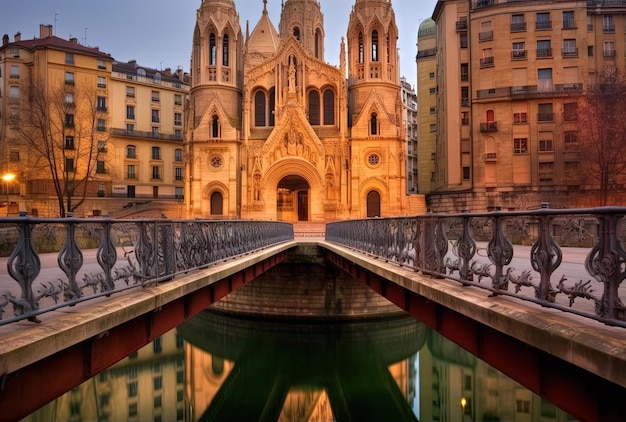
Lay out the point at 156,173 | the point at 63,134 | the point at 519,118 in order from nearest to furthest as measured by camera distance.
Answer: the point at 63,134 < the point at 519,118 < the point at 156,173

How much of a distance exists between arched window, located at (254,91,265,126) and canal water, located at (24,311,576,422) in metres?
27.1

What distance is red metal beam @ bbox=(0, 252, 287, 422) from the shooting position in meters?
3.99

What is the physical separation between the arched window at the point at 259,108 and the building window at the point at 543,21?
78.8 ft

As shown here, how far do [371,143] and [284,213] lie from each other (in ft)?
41.2

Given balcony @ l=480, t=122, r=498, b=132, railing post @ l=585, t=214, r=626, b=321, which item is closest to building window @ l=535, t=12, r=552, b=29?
balcony @ l=480, t=122, r=498, b=132

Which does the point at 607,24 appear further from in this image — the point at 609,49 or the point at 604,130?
the point at 604,130

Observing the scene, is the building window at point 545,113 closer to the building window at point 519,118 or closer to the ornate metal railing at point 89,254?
the building window at point 519,118

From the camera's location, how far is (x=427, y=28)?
2576 inches

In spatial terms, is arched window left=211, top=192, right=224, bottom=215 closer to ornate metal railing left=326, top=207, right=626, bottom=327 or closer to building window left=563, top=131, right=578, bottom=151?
building window left=563, top=131, right=578, bottom=151

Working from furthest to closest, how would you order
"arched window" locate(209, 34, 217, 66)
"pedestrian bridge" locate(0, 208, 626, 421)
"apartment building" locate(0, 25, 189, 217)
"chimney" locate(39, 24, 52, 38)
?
"chimney" locate(39, 24, 52, 38) → "apartment building" locate(0, 25, 189, 217) → "arched window" locate(209, 34, 217, 66) → "pedestrian bridge" locate(0, 208, 626, 421)

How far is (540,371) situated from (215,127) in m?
45.0

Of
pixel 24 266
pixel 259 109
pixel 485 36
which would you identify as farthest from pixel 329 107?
pixel 24 266

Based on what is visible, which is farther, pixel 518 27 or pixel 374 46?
pixel 374 46

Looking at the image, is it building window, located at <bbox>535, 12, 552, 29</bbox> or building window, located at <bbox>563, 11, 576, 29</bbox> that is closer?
building window, located at <bbox>563, 11, 576, 29</bbox>
